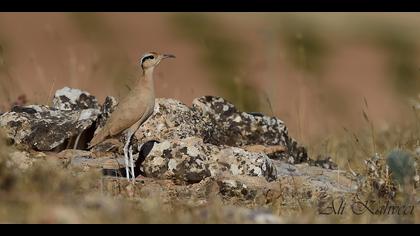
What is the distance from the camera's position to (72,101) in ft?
32.2

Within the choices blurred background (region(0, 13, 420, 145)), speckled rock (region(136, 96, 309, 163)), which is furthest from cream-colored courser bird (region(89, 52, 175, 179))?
blurred background (region(0, 13, 420, 145))

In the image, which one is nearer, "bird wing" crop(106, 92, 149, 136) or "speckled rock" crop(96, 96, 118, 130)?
"bird wing" crop(106, 92, 149, 136)

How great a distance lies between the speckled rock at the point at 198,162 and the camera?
7824 mm

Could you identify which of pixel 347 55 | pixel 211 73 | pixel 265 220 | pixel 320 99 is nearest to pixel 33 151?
pixel 265 220

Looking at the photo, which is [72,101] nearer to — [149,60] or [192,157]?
[149,60]

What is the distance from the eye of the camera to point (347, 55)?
115ft

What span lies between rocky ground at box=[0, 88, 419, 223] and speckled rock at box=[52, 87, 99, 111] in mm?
11

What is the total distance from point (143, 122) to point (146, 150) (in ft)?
2.23

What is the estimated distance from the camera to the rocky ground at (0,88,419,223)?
7211 millimetres

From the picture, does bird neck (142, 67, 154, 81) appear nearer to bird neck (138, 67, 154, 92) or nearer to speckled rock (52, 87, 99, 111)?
bird neck (138, 67, 154, 92)

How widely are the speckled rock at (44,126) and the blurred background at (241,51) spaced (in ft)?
12.3

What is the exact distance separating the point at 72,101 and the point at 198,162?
2505 millimetres
